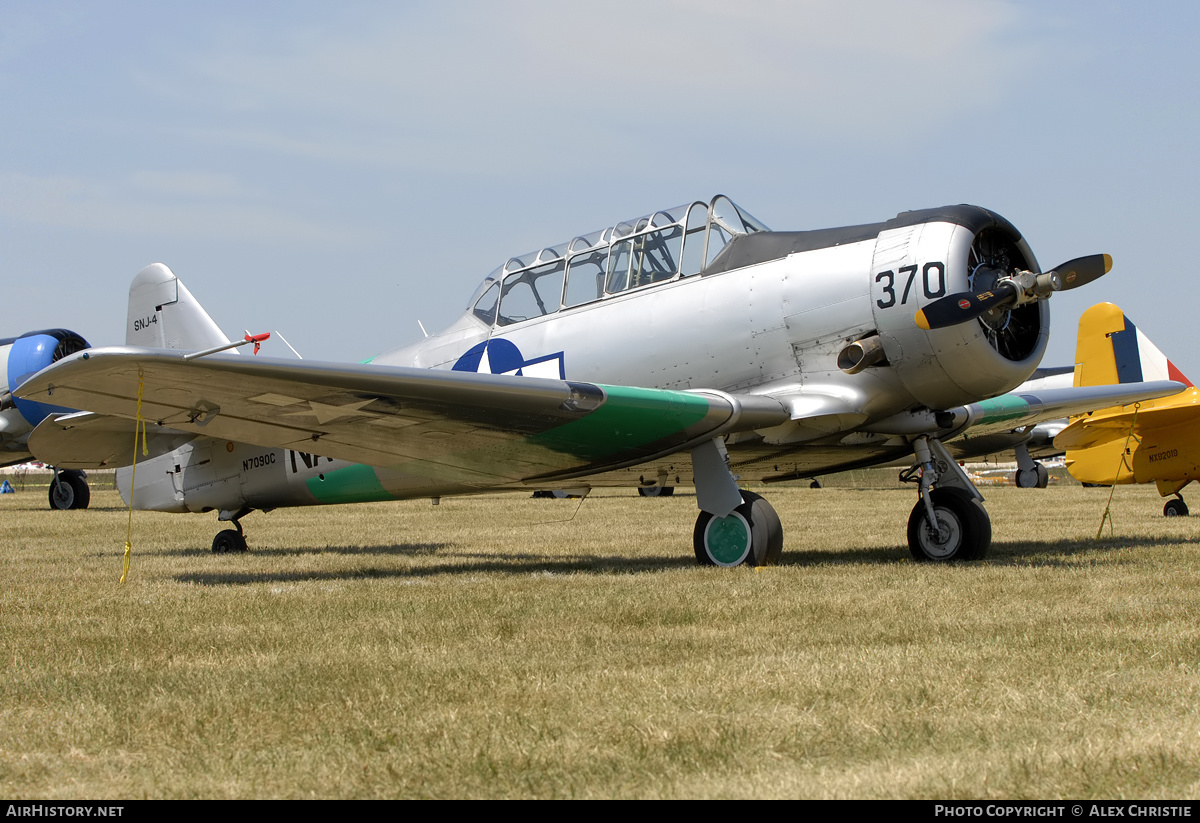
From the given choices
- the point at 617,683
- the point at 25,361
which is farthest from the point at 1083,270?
the point at 25,361

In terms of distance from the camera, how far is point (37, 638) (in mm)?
5340

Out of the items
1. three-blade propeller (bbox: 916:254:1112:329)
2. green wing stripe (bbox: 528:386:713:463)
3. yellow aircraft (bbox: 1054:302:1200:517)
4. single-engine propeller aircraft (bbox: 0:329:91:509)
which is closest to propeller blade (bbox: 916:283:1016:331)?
three-blade propeller (bbox: 916:254:1112:329)

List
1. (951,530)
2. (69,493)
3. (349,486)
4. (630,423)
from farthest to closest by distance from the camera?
(69,493)
(349,486)
(951,530)
(630,423)

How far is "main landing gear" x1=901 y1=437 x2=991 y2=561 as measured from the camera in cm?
884

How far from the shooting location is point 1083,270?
810 centimetres

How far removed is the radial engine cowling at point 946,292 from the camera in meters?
7.97

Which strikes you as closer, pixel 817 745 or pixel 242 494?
pixel 817 745

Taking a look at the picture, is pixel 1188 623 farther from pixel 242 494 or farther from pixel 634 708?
pixel 242 494

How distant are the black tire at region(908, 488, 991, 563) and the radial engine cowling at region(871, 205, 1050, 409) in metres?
1.03

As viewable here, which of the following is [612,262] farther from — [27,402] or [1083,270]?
[27,402]

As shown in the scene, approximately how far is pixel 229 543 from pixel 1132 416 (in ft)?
37.9

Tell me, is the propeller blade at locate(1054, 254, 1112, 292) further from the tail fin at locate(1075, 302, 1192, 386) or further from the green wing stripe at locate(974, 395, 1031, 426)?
the tail fin at locate(1075, 302, 1192, 386)

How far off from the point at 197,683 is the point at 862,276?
19.2 feet

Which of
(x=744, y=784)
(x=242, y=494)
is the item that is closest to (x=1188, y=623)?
(x=744, y=784)
